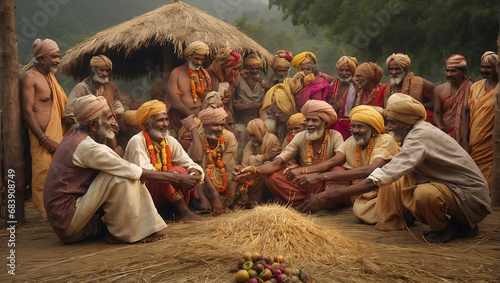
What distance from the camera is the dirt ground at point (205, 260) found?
11.2 feet

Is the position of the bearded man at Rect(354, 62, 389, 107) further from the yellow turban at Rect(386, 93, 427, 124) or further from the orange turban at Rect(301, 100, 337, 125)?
the yellow turban at Rect(386, 93, 427, 124)

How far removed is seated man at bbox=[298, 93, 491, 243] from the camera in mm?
4152

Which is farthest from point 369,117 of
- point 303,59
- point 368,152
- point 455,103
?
point 303,59

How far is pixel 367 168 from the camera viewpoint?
4.99m

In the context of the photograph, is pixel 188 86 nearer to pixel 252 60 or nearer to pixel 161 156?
pixel 252 60

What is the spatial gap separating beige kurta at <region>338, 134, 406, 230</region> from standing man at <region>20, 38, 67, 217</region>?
3.71 metres

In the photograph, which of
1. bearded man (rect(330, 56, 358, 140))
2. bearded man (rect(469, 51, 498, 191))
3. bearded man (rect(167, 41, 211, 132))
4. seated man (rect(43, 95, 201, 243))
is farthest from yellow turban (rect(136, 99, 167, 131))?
bearded man (rect(469, 51, 498, 191))

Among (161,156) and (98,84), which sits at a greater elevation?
(98,84)

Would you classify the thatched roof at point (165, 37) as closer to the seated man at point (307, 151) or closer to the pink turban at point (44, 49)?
the pink turban at point (44, 49)

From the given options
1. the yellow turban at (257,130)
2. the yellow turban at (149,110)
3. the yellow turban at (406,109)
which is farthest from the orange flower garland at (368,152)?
the yellow turban at (149,110)

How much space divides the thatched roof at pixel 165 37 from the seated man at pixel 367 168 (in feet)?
11.9

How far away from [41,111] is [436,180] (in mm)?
4751

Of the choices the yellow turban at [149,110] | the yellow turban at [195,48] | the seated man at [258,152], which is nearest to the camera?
the yellow turban at [149,110]

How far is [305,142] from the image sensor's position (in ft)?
20.5
